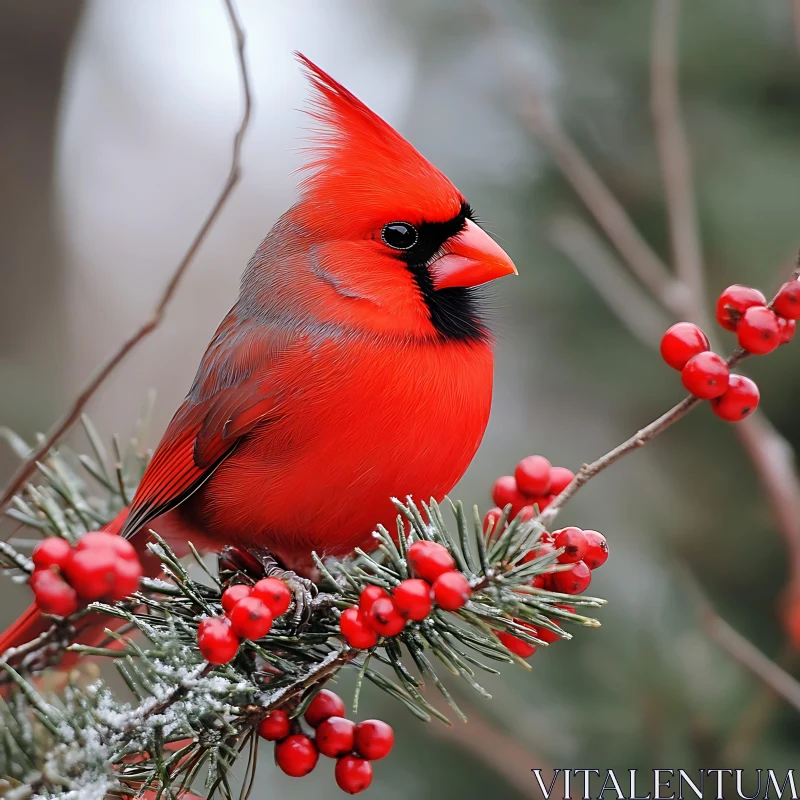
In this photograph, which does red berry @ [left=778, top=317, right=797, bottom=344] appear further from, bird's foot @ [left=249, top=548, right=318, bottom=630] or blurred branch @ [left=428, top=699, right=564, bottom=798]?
blurred branch @ [left=428, top=699, right=564, bottom=798]

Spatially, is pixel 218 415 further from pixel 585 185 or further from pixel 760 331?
pixel 585 185

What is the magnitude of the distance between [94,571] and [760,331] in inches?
26.4

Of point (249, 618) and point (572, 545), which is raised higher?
point (572, 545)

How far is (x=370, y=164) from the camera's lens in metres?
1.49

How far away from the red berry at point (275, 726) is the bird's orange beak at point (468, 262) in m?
0.75

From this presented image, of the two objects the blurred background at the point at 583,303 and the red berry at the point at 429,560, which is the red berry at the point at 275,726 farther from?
the blurred background at the point at 583,303

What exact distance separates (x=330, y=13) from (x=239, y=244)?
11.0 ft

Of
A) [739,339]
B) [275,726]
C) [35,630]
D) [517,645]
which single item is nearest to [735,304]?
[739,339]

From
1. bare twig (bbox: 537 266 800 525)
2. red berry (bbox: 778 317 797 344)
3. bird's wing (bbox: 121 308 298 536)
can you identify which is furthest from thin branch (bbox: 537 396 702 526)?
bird's wing (bbox: 121 308 298 536)

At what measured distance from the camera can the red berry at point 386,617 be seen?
0.85 m

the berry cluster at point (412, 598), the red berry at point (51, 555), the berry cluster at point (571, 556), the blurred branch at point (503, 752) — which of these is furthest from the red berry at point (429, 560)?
the blurred branch at point (503, 752)

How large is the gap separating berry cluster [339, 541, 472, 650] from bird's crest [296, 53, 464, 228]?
76 centimetres

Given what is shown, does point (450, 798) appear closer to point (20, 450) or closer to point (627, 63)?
point (20, 450)

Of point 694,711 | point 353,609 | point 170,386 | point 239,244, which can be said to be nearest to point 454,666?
point 353,609
